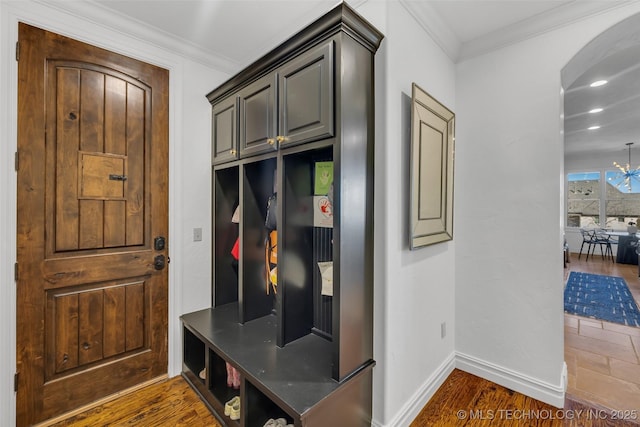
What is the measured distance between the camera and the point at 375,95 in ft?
5.18

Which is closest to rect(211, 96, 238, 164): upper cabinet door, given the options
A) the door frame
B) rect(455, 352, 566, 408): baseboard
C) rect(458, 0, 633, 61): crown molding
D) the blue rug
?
the door frame

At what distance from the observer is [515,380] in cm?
199

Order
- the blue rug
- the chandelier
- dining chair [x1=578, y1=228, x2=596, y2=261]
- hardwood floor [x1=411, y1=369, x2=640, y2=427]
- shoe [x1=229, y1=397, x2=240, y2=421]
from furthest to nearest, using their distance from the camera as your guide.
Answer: dining chair [x1=578, y1=228, x2=596, y2=261], the chandelier, the blue rug, hardwood floor [x1=411, y1=369, x2=640, y2=427], shoe [x1=229, y1=397, x2=240, y2=421]

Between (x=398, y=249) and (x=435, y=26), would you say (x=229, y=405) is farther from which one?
(x=435, y=26)

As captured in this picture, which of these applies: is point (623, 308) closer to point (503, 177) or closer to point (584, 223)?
point (503, 177)

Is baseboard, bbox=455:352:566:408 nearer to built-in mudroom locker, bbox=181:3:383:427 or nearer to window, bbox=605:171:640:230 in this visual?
built-in mudroom locker, bbox=181:3:383:427

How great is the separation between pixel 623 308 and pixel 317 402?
15.3 feet

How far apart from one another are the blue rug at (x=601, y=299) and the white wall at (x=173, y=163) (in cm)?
452

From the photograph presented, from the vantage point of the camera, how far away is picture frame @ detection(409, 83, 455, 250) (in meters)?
1.66

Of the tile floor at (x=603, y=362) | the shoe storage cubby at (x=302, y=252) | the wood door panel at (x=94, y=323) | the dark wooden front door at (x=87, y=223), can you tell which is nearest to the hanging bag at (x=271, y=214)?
the shoe storage cubby at (x=302, y=252)

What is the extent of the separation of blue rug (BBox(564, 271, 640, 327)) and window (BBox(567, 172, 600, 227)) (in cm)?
357

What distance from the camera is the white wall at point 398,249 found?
1.54 m

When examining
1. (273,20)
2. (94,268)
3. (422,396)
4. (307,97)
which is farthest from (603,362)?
(94,268)

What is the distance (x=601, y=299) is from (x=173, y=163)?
5753mm
